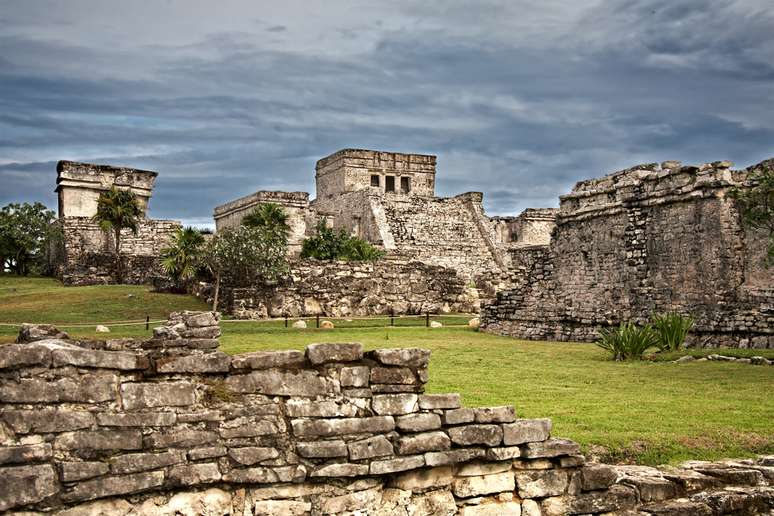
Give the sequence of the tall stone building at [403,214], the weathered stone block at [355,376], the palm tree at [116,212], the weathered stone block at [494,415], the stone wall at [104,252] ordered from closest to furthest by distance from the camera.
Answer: the weathered stone block at [355,376], the weathered stone block at [494,415], the stone wall at [104,252], the palm tree at [116,212], the tall stone building at [403,214]

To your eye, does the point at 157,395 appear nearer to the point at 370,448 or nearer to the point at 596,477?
the point at 370,448

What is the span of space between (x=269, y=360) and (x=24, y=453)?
187 centimetres

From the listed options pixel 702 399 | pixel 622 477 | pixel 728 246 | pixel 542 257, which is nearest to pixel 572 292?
pixel 542 257

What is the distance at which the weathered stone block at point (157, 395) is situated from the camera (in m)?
6.12

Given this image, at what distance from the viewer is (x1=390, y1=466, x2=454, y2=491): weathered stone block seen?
6.88 metres

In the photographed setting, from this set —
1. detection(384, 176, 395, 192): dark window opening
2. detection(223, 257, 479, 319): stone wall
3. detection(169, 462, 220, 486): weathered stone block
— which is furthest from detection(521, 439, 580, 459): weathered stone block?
detection(384, 176, 395, 192): dark window opening

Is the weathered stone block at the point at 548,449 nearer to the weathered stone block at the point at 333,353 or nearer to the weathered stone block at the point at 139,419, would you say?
the weathered stone block at the point at 333,353

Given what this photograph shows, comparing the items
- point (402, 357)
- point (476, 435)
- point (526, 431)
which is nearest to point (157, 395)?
point (402, 357)

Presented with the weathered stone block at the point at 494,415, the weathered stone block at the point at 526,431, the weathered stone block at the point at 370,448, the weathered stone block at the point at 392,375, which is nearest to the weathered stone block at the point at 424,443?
the weathered stone block at the point at 370,448

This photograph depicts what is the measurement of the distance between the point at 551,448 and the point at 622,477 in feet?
2.50

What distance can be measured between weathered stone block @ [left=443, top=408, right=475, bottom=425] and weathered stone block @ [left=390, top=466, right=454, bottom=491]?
0.38m

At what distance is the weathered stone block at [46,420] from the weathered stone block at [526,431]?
3369mm

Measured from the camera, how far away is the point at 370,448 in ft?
22.0

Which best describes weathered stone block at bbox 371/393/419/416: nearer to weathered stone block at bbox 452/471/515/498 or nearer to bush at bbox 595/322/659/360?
weathered stone block at bbox 452/471/515/498
